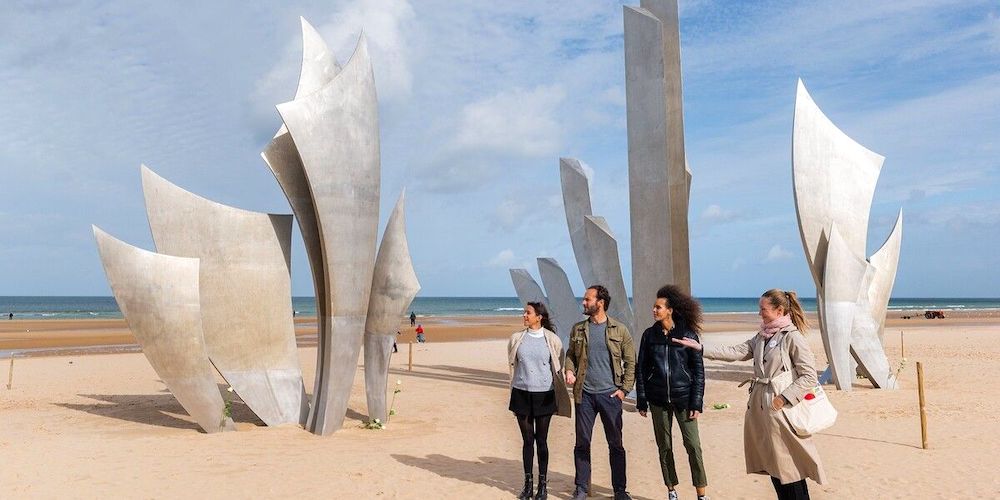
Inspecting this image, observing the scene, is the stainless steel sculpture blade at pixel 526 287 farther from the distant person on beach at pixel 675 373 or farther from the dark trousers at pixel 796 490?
the dark trousers at pixel 796 490

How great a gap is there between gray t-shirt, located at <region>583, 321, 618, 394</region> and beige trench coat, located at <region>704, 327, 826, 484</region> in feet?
3.44

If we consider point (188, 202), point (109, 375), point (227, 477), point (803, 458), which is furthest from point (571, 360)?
point (109, 375)

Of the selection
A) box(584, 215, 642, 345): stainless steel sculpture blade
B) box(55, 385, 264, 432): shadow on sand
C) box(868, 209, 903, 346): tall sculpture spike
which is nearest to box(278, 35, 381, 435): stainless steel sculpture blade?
box(55, 385, 264, 432): shadow on sand

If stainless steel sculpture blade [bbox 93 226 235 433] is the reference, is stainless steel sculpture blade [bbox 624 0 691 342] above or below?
above

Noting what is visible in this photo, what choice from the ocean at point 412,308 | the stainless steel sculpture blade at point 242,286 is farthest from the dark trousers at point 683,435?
the ocean at point 412,308

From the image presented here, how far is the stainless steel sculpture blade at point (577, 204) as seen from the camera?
13.7 metres

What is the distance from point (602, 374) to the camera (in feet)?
16.4

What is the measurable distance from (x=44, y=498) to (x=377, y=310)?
12.8 ft

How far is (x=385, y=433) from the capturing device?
824cm

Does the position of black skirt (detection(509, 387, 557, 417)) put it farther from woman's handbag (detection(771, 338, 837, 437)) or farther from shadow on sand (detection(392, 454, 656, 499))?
woman's handbag (detection(771, 338, 837, 437))

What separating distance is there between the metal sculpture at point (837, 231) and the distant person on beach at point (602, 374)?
7.20m

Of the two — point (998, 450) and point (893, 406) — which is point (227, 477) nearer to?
point (998, 450)

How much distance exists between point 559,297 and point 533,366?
8430mm

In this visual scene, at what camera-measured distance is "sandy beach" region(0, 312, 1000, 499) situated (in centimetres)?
578
